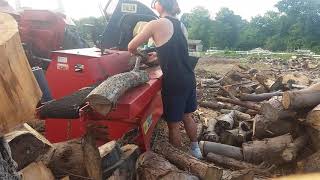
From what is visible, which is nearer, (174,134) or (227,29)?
(174,134)

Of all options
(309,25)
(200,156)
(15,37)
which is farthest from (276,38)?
(15,37)

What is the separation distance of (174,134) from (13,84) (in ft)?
10.2

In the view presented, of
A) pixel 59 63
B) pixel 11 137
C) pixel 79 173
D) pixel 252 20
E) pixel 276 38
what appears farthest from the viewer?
pixel 252 20

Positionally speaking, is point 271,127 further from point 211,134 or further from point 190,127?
point 190,127

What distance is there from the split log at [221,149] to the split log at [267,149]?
0.10 metres

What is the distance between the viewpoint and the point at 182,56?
4961 millimetres

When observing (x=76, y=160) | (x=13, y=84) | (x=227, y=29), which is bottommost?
(x=227, y=29)

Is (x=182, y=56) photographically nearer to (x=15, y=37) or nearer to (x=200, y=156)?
(x=200, y=156)

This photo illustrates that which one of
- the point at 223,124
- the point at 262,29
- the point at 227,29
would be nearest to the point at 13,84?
the point at 223,124

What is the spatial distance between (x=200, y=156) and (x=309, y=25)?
38741 millimetres

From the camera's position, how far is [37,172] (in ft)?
10.9

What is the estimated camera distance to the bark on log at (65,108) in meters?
3.70

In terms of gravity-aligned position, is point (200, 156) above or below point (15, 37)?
below

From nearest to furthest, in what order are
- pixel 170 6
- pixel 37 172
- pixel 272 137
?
pixel 37 172 → pixel 170 6 → pixel 272 137
